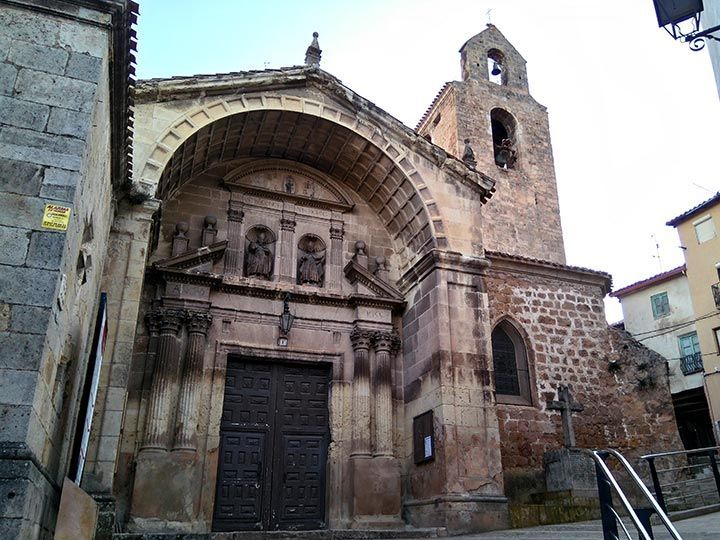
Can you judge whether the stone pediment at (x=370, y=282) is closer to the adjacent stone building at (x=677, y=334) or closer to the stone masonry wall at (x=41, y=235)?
the stone masonry wall at (x=41, y=235)

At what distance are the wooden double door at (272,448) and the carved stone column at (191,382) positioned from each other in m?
0.60

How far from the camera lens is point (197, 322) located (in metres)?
10.8

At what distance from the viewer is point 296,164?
1293cm

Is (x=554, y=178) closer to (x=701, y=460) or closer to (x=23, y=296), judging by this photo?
(x=701, y=460)

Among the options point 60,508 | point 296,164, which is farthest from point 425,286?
point 60,508

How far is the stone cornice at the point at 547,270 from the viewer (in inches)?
584

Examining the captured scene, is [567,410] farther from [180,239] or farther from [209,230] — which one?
[180,239]

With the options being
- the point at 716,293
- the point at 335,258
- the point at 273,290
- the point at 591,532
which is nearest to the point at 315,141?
the point at 335,258

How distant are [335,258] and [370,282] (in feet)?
2.83

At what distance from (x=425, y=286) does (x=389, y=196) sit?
204 centimetres

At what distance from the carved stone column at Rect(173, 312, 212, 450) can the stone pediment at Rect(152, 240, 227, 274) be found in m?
0.77

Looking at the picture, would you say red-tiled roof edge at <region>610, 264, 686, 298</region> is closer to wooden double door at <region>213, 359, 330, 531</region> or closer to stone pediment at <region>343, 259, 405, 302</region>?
stone pediment at <region>343, 259, 405, 302</region>

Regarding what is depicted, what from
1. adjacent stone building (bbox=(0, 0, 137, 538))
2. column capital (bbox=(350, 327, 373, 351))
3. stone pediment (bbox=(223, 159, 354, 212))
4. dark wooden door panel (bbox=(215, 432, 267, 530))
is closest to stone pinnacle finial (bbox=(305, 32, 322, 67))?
stone pediment (bbox=(223, 159, 354, 212))

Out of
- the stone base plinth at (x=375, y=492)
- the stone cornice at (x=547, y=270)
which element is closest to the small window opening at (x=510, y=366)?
the stone cornice at (x=547, y=270)
